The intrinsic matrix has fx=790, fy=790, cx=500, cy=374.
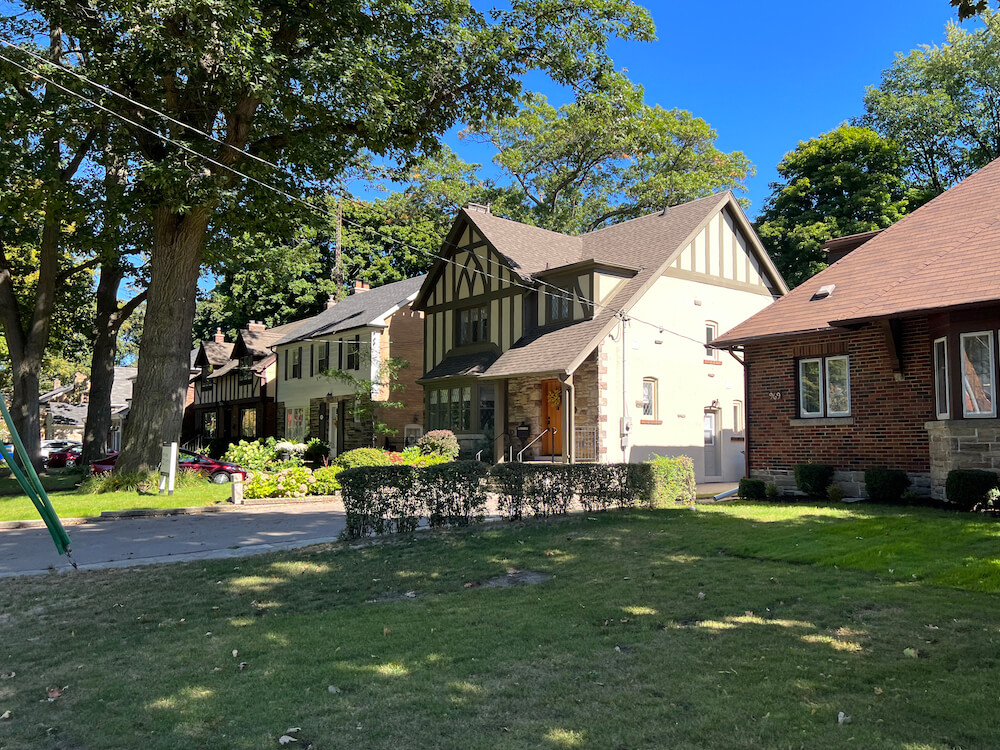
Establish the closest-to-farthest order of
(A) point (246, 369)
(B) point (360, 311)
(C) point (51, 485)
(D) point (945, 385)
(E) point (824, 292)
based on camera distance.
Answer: (D) point (945, 385)
(E) point (824, 292)
(C) point (51, 485)
(B) point (360, 311)
(A) point (246, 369)

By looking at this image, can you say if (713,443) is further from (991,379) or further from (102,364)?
(102,364)

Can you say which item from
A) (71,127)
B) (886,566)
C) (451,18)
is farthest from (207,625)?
(71,127)

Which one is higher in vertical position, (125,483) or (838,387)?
(838,387)

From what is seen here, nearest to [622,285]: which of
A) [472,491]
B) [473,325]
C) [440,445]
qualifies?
[473,325]

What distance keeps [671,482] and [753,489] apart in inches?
131

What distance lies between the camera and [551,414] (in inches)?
1000

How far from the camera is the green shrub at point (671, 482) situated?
49.4 ft

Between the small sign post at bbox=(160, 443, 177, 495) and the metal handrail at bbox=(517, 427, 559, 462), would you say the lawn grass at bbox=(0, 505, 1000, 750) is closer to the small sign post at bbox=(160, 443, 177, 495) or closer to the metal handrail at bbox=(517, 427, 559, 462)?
the small sign post at bbox=(160, 443, 177, 495)

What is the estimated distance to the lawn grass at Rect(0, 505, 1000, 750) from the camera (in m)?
4.41

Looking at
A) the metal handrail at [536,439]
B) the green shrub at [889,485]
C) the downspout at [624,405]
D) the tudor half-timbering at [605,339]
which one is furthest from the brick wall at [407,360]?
the green shrub at [889,485]

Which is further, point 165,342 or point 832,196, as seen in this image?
point 832,196

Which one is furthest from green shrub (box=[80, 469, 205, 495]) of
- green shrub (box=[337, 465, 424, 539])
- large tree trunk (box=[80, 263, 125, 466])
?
large tree trunk (box=[80, 263, 125, 466])

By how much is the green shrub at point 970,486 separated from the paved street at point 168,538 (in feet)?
34.3

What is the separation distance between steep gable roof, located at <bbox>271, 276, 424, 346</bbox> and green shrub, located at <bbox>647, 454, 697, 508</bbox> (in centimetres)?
1896
